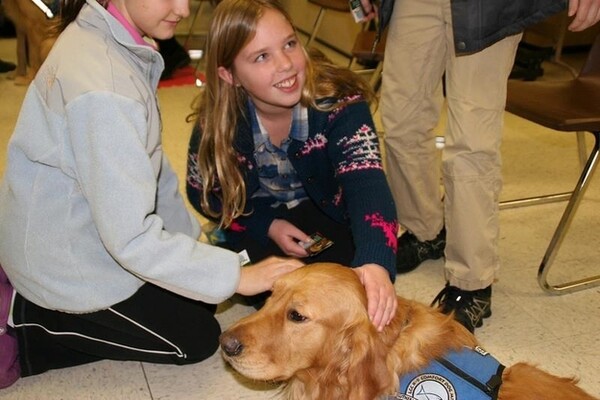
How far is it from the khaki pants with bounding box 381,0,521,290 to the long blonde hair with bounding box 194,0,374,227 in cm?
18

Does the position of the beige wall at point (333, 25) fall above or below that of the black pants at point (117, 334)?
below

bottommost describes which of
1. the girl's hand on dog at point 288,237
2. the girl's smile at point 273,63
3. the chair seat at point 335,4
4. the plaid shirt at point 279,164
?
the chair seat at point 335,4

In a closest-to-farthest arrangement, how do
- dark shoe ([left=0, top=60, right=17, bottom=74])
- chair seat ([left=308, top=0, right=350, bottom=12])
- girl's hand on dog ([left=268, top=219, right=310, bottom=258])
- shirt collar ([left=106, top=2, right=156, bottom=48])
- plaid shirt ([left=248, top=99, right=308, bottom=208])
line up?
shirt collar ([left=106, top=2, right=156, bottom=48]) → plaid shirt ([left=248, top=99, right=308, bottom=208]) → girl's hand on dog ([left=268, top=219, right=310, bottom=258]) → chair seat ([left=308, top=0, right=350, bottom=12]) → dark shoe ([left=0, top=60, right=17, bottom=74])

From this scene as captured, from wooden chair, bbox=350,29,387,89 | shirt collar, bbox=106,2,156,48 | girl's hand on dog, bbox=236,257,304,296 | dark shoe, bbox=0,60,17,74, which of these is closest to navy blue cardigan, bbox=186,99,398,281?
girl's hand on dog, bbox=236,257,304,296

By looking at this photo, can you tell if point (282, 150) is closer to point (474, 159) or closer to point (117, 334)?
point (474, 159)

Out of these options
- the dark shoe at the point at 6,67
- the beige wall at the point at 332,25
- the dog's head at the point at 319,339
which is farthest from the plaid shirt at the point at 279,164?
the dark shoe at the point at 6,67

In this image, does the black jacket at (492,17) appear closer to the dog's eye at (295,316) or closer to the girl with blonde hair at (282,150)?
the girl with blonde hair at (282,150)

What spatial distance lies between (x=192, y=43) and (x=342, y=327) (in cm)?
570

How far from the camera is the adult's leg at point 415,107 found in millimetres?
2199

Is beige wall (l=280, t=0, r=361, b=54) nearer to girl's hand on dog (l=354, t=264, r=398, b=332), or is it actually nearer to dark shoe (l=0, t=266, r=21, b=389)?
dark shoe (l=0, t=266, r=21, b=389)

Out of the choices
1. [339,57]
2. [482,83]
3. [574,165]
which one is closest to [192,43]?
[339,57]

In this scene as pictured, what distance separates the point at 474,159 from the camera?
2.07 meters

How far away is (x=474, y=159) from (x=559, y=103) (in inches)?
23.6

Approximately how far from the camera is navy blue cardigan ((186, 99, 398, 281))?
6.13ft
